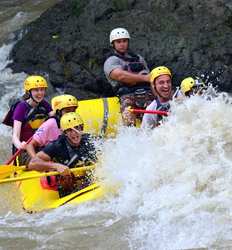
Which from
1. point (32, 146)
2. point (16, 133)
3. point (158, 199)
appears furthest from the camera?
point (16, 133)

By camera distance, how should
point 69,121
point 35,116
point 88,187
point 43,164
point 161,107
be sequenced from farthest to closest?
point 35,116, point 161,107, point 43,164, point 69,121, point 88,187

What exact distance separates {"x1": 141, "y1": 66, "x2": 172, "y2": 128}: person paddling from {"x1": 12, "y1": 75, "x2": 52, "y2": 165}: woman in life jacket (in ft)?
4.43

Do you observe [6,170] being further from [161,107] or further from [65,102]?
[161,107]

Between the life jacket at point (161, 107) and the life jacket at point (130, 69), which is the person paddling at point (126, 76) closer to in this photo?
the life jacket at point (130, 69)

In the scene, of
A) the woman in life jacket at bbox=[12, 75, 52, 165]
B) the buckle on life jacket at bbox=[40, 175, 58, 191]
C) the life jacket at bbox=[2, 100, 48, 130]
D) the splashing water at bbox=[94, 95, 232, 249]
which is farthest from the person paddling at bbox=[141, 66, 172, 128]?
the life jacket at bbox=[2, 100, 48, 130]

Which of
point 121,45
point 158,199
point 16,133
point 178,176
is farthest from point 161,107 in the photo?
point 16,133

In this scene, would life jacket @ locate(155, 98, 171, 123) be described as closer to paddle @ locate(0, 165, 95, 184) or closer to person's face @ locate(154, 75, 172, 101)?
person's face @ locate(154, 75, 172, 101)

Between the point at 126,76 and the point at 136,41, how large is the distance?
14.6 feet

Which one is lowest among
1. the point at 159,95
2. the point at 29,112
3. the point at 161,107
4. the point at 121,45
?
the point at 161,107

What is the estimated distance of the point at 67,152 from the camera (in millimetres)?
6980

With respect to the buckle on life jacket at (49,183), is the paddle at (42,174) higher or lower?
higher

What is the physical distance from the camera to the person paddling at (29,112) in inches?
310

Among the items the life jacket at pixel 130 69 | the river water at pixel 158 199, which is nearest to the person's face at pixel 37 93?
the life jacket at pixel 130 69

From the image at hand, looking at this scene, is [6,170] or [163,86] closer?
[163,86]
